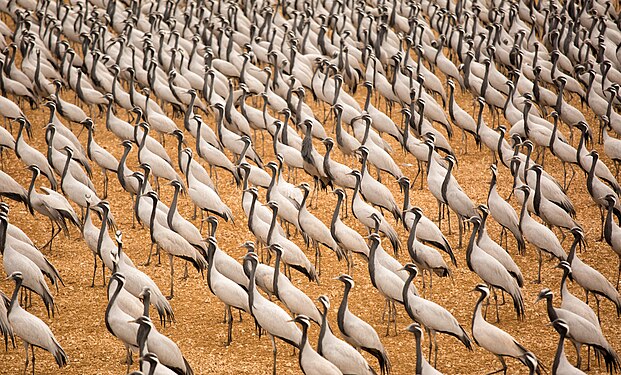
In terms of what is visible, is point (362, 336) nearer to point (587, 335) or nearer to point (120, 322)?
point (587, 335)

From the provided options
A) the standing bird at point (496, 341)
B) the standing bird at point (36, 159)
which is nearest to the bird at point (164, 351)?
the standing bird at point (496, 341)

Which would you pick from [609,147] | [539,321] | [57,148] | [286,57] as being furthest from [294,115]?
[539,321]

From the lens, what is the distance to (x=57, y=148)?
14.0 m

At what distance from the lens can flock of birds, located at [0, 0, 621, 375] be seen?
31.6 feet

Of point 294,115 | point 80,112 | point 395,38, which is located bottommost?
point 80,112

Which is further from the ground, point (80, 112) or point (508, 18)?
point (508, 18)

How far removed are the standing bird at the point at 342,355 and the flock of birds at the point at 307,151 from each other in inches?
0.8

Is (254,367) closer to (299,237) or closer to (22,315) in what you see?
(22,315)

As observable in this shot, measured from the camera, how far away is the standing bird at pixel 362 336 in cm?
926

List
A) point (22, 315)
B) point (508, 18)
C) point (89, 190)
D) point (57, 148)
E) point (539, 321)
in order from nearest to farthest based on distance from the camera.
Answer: point (22, 315) < point (539, 321) < point (89, 190) < point (57, 148) < point (508, 18)

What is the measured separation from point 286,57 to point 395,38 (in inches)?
105

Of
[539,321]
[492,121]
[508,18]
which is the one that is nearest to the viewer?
[539,321]

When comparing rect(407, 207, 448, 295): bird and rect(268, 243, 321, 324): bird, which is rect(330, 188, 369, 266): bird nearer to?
rect(407, 207, 448, 295): bird

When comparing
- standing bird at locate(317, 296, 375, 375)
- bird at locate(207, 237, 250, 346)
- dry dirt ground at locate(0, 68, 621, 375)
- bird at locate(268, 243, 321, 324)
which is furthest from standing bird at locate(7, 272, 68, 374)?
standing bird at locate(317, 296, 375, 375)
